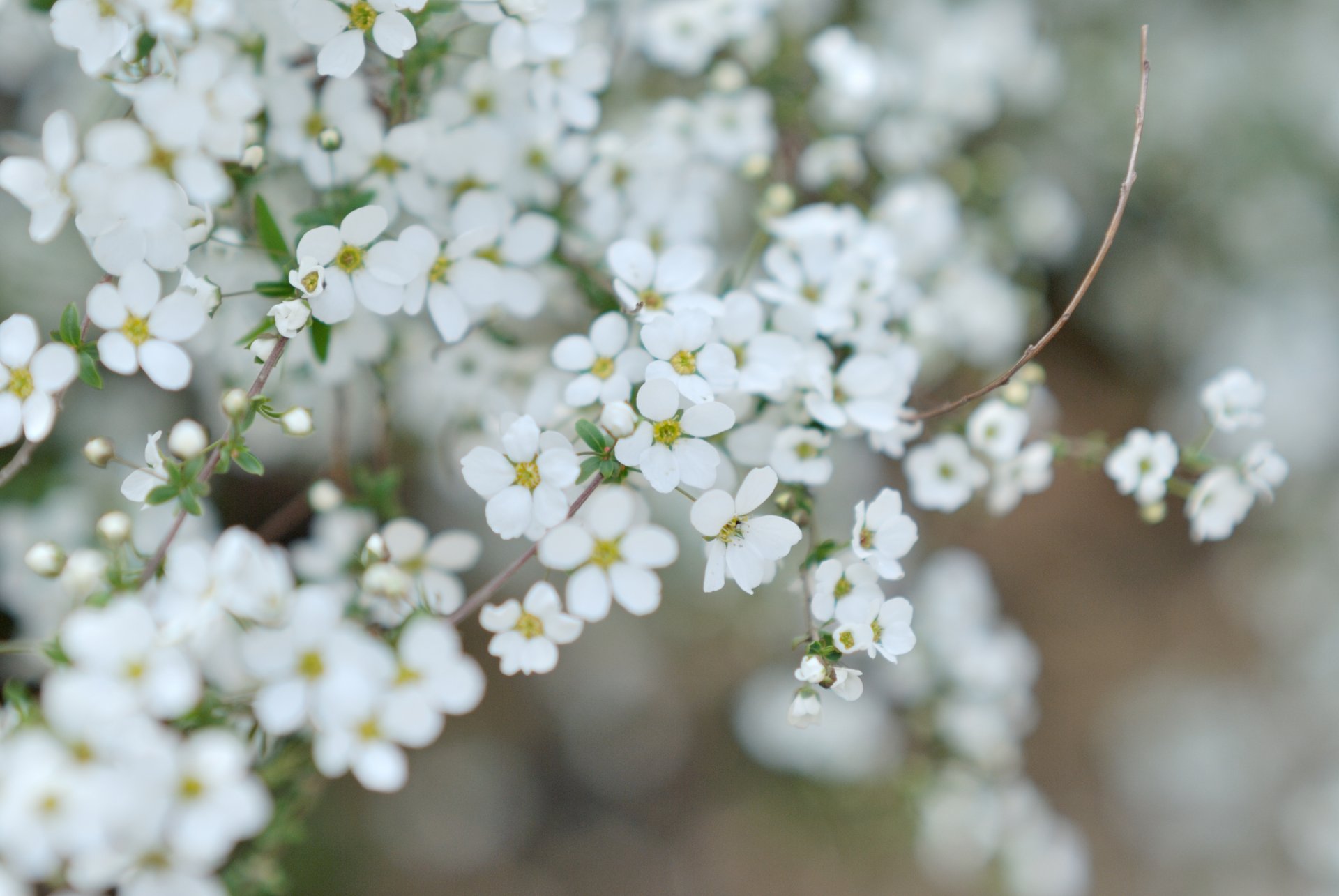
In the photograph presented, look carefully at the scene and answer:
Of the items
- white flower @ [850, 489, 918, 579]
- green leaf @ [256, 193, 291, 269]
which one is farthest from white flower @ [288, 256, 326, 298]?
white flower @ [850, 489, 918, 579]

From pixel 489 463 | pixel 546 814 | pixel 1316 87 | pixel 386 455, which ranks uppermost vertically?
pixel 1316 87

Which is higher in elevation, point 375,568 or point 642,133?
point 642,133

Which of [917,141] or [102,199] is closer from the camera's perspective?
[102,199]

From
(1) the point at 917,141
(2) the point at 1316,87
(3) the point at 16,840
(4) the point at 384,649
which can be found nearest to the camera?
(3) the point at 16,840

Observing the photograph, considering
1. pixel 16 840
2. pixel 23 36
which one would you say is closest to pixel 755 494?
pixel 16 840

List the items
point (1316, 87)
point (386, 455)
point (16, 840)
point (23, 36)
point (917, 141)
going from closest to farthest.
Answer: point (16, 840) → point (386, 455) → point (23, 36) → point (917, 141) → point (1316, 87)

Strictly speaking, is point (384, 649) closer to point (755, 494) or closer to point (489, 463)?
point (489, 463)

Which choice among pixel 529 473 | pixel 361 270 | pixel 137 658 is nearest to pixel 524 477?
pixel 529 473
